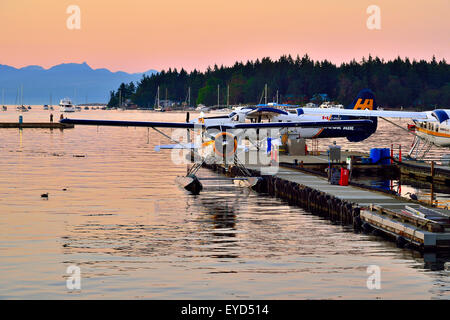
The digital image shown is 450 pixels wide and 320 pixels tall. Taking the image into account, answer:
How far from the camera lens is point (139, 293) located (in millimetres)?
15477

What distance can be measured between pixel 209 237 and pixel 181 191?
11906 mm

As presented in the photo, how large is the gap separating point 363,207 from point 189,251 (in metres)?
6.87

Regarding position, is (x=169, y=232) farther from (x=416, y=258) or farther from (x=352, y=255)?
(x=416, y=258)

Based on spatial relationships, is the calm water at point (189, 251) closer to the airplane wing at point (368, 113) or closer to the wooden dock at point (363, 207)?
the wooden dock at point (363, 207)

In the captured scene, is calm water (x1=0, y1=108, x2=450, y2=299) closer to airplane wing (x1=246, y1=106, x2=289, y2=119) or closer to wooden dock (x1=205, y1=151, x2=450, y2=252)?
wooden dock (x1=205, y1=151, x2=450, y2=252)

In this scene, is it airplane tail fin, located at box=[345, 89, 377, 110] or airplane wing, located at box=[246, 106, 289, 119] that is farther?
airplane tail fin, located at box=[345, 89, 377, 110]

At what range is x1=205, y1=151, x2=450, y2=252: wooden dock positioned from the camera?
63.5 feet

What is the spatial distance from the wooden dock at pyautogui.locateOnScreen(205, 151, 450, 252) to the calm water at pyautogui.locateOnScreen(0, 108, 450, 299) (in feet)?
1.55

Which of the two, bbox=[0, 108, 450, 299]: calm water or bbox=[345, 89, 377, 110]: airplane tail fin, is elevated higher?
bbox=[345, 89, 377, 110]: airplane tail fin


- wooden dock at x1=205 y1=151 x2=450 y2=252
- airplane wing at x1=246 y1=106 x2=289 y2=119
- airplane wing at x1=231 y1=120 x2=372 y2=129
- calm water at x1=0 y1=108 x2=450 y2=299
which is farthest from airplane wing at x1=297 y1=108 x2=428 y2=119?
calm water at x1=0 y1=108 x2=450 y2=299

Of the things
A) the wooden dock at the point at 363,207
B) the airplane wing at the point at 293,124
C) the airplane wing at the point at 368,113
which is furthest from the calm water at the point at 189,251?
the airplane wing at the point at 368,113

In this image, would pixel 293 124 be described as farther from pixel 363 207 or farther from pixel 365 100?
pixel 365 100

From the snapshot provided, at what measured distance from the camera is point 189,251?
64.7ft

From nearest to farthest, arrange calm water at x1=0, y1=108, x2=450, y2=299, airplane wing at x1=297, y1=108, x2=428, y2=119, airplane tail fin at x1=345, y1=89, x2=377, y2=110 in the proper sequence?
calm water at x1=0, y1=108, x2=450, y2=299 → airplane wing at x1=297, y1=108, x2=428, y2=119 → airplane tail fin at x1=345, y1=89, x2=377, y2=110
